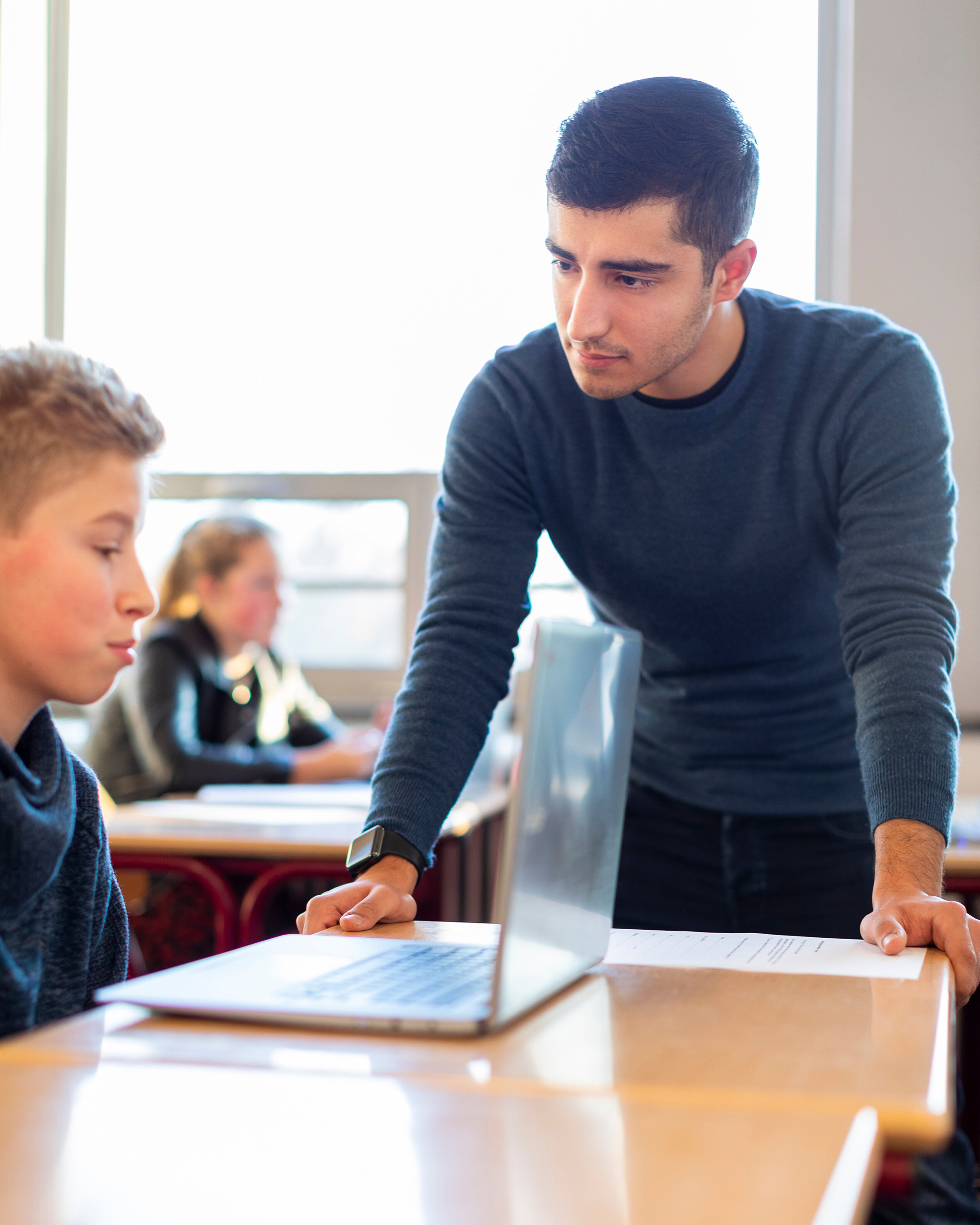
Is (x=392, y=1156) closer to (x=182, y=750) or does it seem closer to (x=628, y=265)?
(x=628, y=265)

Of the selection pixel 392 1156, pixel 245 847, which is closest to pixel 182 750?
pixel 245 847

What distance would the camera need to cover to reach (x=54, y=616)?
0.88m

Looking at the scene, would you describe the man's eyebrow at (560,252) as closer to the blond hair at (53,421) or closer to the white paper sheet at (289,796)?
the blond hair at (53,421)

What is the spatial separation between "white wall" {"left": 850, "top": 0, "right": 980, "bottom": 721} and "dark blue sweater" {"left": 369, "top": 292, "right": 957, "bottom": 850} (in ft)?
6.05

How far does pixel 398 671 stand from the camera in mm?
3686

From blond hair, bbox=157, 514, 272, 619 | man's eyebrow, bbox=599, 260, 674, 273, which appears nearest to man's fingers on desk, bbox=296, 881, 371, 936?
man's eyebrow, bbox=599, 260, 674, 273

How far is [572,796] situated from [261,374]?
9.82ft

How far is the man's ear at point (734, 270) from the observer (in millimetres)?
1329

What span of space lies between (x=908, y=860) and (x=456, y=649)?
1.59ft

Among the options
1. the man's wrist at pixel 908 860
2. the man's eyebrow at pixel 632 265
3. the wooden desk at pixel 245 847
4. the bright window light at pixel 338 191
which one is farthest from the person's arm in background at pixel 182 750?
the man's wrist at pixel 908 860

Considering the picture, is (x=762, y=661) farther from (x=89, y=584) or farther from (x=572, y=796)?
(x=89, y=584)

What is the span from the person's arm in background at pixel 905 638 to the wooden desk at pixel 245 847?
37.6 inches

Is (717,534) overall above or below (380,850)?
above

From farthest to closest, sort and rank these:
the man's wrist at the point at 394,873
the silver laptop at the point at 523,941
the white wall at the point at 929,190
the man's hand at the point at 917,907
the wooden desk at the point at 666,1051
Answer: the white wall at the point at 929,190 < the man's wrist at the point at 394,873 < the man's hand at the point at 917,907 < the silver laptop at the point at 523,941 < the wooden desk at the point at 666,1051
